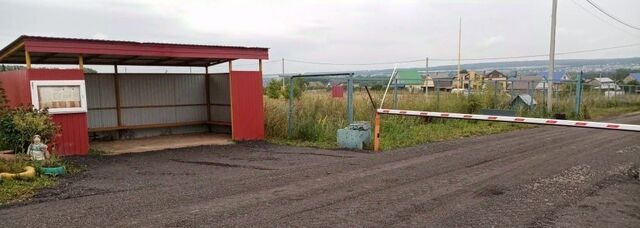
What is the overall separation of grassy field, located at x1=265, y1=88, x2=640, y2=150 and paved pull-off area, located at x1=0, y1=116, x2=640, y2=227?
2144 mm

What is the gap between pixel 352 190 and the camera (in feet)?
22.7

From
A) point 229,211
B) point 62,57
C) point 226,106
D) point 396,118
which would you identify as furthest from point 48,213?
point 396,118

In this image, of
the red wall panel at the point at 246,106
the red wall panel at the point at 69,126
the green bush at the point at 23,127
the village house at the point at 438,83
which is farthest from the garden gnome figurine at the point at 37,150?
the village house at the point at 438,83

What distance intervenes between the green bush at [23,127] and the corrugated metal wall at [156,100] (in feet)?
13.8

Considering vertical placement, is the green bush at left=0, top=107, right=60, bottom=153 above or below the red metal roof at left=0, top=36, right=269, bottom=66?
below

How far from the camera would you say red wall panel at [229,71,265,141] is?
1324cm

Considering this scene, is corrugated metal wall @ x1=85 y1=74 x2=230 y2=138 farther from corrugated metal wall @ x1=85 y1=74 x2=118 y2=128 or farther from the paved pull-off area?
the paved pull-off area

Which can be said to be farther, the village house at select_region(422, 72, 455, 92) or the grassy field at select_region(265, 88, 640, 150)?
the village house at select_region(422, 72, 455, 92)

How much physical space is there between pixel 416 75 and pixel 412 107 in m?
1.30

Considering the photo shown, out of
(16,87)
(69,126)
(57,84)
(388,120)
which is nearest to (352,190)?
(69,126)

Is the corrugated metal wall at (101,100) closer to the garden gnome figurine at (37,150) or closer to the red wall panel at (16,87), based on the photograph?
the red wall panel at (16,87)

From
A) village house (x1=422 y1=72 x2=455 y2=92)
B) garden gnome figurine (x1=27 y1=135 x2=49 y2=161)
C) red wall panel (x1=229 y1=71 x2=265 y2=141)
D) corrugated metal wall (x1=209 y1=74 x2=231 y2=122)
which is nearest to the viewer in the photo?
garden gnome figurine (x1=27 y1=135 x2=49 y2=161)

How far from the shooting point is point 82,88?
35.4 feet

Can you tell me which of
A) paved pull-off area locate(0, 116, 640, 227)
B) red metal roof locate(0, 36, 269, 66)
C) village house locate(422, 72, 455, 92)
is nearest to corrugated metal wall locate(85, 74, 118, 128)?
red metal roof locate(0, 36, 269, 66)
